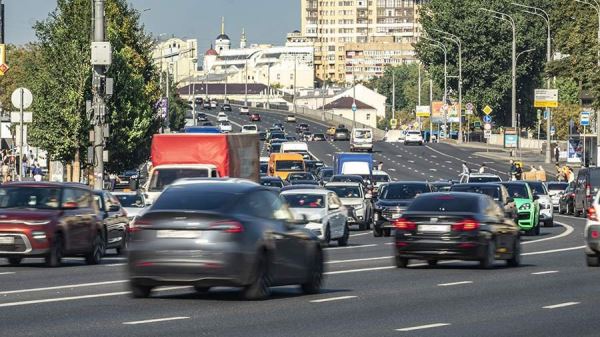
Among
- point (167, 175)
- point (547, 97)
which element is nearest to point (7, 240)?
point (167, 175)

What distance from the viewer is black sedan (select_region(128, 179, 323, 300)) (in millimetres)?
18719

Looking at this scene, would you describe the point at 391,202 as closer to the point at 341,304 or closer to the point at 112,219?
the point at 112,219

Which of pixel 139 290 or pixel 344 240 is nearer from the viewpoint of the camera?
pixel 139 290

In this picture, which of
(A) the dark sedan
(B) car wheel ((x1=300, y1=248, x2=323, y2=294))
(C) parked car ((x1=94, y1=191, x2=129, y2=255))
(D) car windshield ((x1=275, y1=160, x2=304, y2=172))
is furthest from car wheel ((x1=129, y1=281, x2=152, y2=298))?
(D) car windshield ((x1=275, y1=160, x2=304, y2=172))

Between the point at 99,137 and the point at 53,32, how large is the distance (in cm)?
2111

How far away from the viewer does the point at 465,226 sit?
27062 millimetres

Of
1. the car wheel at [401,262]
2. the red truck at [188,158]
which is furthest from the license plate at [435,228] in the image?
the red truck at [188,158]

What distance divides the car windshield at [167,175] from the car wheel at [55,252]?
12493 millimetres

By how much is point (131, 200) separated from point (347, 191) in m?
10.5

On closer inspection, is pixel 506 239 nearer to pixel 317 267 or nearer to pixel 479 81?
pixel 317 267

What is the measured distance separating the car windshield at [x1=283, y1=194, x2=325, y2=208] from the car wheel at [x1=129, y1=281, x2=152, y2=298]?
19.2 meters

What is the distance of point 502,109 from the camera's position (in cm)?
15225

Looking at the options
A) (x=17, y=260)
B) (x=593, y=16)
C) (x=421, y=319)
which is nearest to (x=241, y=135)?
(x=17, y=260)

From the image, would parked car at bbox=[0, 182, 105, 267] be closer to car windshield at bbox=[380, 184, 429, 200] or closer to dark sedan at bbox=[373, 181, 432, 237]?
dark sedan at bbox=[373, 181, 432, 237]
